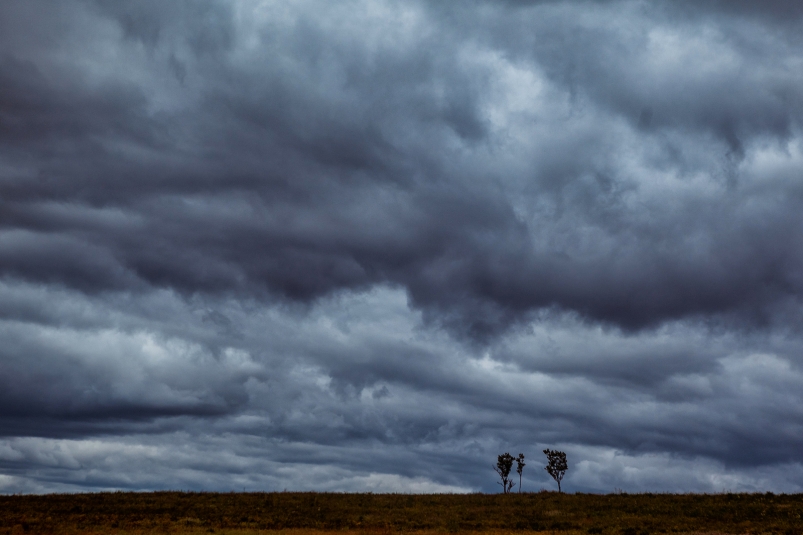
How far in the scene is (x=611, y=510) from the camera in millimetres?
61250

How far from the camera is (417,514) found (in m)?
61.2

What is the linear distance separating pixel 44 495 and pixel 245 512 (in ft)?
84.5

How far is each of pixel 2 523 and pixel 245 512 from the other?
1907 cm

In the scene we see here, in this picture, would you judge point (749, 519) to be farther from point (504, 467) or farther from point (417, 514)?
point (504, 467)

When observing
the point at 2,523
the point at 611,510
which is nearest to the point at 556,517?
the point at 611,510

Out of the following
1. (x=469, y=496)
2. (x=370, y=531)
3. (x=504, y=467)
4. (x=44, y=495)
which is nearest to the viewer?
(x=370, y=531)

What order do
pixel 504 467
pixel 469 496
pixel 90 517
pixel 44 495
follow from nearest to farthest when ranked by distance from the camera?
pixel 90 517 < pixel 44 495 < pixel 469 496 < pixel 504 467

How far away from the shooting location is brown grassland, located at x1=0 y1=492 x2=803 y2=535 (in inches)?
1988

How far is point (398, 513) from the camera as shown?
62.2 m

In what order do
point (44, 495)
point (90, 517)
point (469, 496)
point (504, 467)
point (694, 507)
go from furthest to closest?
point (504, 467) → point (469, 496) → point (44, 495) → point (694, 507) → point (90, 517)

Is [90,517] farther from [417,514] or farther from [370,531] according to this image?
[417,514]

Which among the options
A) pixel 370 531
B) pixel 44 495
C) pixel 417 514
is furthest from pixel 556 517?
pixel 44 495

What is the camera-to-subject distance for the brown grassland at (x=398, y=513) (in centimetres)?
5050

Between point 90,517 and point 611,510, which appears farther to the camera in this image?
point 611,510
